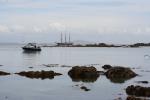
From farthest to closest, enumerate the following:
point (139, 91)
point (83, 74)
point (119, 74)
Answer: point (83, 74)
point (119, 74)
point (139, 91)

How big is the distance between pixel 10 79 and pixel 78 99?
50.9ft

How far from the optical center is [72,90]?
118 feet

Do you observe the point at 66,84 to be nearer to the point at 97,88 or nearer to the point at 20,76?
the point at 97,88

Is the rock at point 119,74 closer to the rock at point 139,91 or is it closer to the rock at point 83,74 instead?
the rock at point 83,74

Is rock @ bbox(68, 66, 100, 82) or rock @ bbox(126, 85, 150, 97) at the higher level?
rock @ bbox(126, 85, 150, 97)

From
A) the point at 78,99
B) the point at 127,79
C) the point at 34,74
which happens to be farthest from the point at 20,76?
the point at 78,99

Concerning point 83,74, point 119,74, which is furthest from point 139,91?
point 83,74

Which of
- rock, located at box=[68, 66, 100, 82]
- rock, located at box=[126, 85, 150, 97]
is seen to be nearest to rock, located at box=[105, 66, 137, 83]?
rock, located at box=[68, 66, 100, 82]

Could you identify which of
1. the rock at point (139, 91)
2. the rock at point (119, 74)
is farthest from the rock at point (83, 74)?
the rock at point (139, 91)

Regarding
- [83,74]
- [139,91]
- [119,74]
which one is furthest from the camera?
[83,74]

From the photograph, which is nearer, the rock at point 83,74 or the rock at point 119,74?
the rock at point 119,74

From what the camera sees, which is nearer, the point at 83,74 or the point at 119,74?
the point at 119,74

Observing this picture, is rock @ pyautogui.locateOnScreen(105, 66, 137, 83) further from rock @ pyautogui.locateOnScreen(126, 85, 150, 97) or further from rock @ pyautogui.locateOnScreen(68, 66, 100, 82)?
→ rock @ pyautogui.locateOnScreen(126, 85, 150, 97)

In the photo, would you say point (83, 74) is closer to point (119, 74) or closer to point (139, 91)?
point (119, 74)
